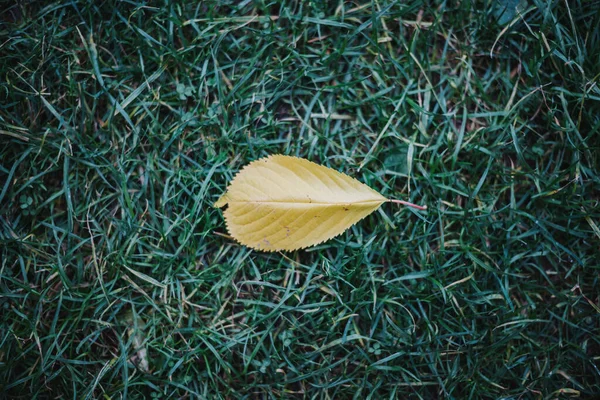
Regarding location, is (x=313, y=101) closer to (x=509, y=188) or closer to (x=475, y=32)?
(x=475, y=32)

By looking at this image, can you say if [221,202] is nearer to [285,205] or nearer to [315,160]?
[285,205]

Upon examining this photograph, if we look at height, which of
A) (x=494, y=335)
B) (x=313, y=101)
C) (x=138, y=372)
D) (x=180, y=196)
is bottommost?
(x=138, y=372)

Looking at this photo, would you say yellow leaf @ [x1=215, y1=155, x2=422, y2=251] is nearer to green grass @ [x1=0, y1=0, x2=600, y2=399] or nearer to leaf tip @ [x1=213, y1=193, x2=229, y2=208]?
leaf tip @ [x1=213, y1=193, x2=229, y2=208]

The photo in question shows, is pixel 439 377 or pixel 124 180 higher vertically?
pixel 124 180

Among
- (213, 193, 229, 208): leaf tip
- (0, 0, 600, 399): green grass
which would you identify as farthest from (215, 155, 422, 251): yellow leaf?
(0, 0, 600, 399): green grass

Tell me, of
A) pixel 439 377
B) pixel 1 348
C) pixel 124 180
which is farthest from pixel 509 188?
pixel 1 348

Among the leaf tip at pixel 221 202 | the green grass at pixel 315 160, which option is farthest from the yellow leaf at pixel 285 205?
the green grass at pixel 315 160

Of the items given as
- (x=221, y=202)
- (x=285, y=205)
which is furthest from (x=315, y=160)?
(x=221, y=202)

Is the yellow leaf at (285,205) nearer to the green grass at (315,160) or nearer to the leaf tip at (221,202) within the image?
the leaf tip at (221,202)
